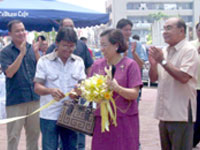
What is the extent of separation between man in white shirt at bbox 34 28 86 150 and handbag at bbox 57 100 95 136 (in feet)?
0.63

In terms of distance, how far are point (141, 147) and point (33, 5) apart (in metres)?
3.81

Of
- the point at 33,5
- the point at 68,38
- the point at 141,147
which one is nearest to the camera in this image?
the point at 68,38

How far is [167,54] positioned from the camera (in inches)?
198

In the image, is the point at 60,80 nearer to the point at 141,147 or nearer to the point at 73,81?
the point at 73,81

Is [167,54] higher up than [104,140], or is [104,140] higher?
[167,54]

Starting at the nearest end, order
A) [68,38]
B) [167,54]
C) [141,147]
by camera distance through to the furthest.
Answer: [68,38] < [167,54] < [141,147]

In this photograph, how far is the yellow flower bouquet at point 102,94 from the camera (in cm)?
405

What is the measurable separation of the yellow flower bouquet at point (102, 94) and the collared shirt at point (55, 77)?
54 centimetres

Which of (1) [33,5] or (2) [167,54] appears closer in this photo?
(2) [167,54]

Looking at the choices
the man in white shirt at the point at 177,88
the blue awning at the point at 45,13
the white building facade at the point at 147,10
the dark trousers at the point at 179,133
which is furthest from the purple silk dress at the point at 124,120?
the white building facade at the point at 147,10

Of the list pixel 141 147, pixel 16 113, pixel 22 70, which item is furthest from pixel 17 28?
pixel 141 147

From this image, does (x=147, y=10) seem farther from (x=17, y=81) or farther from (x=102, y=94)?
(x=102, y=94)

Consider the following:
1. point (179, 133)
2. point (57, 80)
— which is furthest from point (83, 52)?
point (179, 133)

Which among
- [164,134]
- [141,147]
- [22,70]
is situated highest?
[22,70]
